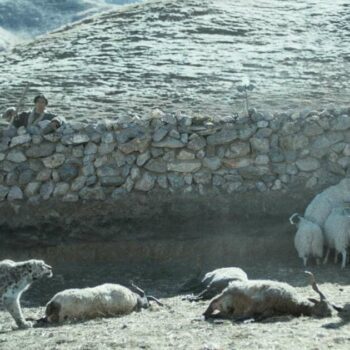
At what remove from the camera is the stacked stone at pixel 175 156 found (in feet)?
46.3

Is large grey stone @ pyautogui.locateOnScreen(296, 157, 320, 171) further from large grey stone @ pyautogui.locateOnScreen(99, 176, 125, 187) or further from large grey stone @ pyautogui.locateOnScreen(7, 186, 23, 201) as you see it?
large grey stone @ pyautogui.locateOnScreen(7, 186, 23, 201)

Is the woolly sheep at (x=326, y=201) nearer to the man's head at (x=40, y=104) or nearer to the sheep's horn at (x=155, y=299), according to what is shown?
the sheep's horn at (x=155, y=299)

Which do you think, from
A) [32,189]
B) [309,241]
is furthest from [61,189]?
[309,241]

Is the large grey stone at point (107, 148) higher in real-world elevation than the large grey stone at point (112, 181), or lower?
higher

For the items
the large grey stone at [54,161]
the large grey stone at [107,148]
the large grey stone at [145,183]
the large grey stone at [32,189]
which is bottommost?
the large grey stone at [32,189]

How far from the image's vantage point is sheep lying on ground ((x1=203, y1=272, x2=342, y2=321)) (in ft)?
28.4

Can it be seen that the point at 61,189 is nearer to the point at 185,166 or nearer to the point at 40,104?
the point at 40,104

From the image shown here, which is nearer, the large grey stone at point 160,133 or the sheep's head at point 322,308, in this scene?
the sheep's head at point 322,308

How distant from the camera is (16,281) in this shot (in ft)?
31.4

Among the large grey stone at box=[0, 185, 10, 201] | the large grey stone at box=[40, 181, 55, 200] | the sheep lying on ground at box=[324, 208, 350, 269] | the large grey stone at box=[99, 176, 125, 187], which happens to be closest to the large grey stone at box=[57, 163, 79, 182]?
the large grey stone at box=[40, 181, 55, 200]

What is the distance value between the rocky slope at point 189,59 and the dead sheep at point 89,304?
6.92 meters

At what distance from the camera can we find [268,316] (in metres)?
8.62

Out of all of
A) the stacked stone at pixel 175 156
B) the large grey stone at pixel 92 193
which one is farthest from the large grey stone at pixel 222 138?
the large grey stone at pixel 92 193

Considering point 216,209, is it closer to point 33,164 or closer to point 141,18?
point 33,164
